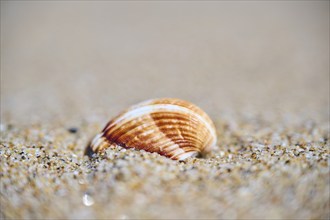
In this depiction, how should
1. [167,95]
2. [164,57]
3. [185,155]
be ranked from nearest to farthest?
[185,155]
[167,95]
[164,57]

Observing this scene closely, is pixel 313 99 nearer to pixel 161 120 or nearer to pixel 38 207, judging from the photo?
pixel 161 120

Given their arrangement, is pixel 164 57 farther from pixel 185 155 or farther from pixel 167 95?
pixel 185 155

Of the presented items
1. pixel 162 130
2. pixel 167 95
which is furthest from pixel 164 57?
pixel 162 130

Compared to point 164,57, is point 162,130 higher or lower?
lower

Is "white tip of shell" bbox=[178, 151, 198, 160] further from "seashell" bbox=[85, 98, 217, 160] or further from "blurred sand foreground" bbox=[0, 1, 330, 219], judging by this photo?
"blurred sand foreground" bbox=[0, 1, 330, 219]

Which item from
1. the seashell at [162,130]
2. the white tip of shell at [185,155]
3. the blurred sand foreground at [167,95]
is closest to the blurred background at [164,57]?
the blurred sand foreground at [167,95]

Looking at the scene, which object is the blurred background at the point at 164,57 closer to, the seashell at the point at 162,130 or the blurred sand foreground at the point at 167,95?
the blurred sand foreground at the point at 167,95

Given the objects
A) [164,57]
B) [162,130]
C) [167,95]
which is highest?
[164,57]
